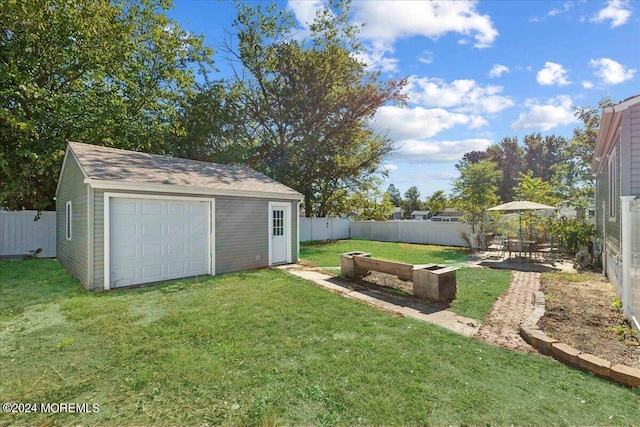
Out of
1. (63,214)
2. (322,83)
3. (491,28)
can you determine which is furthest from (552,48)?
(63,214)

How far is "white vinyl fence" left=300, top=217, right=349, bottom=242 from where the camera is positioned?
20.0 metres

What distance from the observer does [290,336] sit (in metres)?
4.19

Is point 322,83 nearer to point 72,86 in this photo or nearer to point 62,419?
point 72,86

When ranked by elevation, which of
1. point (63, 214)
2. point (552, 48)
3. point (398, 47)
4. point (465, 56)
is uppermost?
point (398, 47)

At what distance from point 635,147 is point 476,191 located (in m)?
9.66

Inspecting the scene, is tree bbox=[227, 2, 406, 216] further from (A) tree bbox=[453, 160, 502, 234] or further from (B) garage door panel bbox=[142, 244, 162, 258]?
(B) garage door panel bbox=[142, 244, 162, 258]

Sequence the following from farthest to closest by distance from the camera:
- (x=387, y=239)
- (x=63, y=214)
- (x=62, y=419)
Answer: (x=387, y=239)
(x=63, y=214)
(x=62, y=419)

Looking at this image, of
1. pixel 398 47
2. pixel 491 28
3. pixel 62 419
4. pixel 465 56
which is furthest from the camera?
pixel 398 47

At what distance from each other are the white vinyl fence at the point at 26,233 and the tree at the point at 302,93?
1041 cm

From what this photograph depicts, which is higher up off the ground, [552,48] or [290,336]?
[552,48]

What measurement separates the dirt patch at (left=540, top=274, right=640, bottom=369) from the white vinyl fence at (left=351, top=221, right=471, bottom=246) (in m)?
9.83

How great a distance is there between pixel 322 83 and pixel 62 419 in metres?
18.7

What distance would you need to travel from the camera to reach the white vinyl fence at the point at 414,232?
17.2m

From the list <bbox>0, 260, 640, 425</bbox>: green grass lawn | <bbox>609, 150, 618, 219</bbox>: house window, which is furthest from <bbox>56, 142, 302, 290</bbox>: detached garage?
<bbox>609, 150, 618, 219</bbox>: house window
